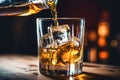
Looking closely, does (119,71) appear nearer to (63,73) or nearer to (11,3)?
(63,73)

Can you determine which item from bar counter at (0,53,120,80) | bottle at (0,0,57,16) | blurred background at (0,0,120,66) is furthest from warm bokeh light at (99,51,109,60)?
bottle at (0,0,57,16)

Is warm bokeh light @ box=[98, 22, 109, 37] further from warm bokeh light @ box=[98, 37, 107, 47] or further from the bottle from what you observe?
the bottle

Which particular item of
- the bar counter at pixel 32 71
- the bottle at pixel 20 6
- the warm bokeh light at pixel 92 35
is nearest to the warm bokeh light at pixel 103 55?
the warm bokeh light at pixel 92 35

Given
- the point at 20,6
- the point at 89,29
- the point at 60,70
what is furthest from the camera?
the point at 89,29

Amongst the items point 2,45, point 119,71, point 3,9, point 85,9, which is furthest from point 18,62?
point 85,9

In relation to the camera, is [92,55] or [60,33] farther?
[92,55]

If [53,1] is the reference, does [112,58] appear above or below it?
below

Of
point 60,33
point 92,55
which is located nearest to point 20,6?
point 60,33

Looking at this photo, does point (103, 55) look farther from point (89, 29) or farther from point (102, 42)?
point (89, 29)
